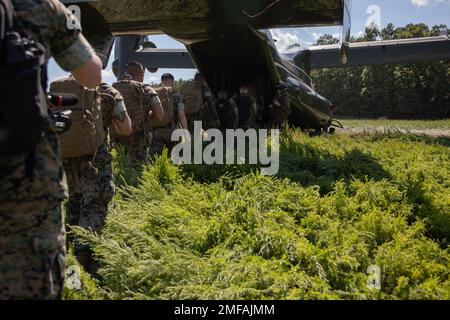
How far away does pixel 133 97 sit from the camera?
6102 mm

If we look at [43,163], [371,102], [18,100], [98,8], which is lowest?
[371,102]

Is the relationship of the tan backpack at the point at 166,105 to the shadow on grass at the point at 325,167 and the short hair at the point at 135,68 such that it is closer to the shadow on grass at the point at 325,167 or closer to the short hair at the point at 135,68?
the short hair at the point at 135,68

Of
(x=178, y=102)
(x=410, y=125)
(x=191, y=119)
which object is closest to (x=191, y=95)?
(x=191, y=119)

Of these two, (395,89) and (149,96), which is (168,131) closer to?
(149,96)

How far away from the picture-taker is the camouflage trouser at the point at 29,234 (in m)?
1.92

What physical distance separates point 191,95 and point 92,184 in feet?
16.7

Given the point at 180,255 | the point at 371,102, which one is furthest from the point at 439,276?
the point at 371,102

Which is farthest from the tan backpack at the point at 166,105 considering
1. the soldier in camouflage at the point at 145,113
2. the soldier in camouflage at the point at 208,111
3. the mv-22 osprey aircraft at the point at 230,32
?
the soldier in camouflage at the point at 208,111

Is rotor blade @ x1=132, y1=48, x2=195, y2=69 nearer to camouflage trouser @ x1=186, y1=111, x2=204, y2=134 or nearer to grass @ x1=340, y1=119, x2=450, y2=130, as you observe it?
grass @ x1=340, y1=119, x2=450, y2=130

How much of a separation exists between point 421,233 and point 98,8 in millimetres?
6768

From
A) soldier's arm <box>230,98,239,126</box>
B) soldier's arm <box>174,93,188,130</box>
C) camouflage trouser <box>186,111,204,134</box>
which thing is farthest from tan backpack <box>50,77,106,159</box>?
soldier's arm <box>230,98,239,126</box>

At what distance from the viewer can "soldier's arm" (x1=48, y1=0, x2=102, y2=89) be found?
210 cm

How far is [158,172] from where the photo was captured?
566cm
